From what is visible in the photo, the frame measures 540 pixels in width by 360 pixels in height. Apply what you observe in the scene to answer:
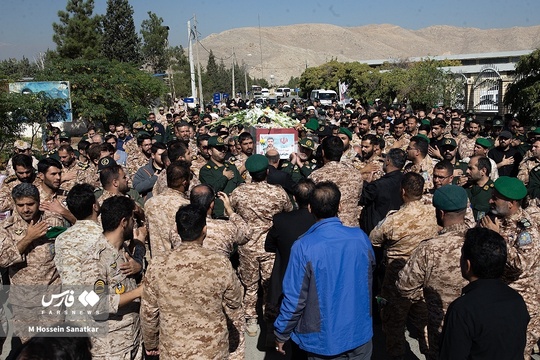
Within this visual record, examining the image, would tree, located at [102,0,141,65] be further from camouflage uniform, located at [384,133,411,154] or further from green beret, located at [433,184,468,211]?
green beret, located at [433,184,468,211]

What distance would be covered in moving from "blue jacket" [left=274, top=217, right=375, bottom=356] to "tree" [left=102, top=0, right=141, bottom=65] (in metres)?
43.7

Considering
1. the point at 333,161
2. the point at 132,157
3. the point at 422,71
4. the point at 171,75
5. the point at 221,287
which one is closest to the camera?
the point at 221,287

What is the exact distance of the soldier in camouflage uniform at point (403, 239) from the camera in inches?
170

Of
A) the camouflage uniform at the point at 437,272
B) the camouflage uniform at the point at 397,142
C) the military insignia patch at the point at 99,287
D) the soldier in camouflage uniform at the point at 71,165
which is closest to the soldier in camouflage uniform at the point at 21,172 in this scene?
the soldier in camouflage uniform at the point at 71,165

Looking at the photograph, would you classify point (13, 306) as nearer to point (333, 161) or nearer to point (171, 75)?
point (333, 161)

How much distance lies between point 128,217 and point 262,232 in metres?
1.92

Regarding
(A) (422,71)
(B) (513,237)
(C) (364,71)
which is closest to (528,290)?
(B) (513,237)

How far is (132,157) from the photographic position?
8.51m

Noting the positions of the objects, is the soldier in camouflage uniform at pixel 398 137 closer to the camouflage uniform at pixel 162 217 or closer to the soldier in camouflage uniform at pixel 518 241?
the soldier in camouflage uniform at pixel 518 241

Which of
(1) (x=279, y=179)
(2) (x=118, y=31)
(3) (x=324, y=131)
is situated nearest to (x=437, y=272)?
(1) (x=279, y=179)

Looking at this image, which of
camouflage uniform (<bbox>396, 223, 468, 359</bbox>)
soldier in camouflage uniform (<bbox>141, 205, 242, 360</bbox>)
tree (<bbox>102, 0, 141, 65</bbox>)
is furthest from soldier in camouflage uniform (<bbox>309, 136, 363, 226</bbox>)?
tree (<bbox>102, 0, 141, 65</bbox>)

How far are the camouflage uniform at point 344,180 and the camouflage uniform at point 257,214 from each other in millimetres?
668

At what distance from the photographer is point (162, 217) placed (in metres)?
4.68

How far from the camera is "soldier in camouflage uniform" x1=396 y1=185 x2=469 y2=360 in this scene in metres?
3.41
